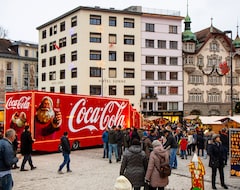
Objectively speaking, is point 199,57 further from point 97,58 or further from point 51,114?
point 51,114

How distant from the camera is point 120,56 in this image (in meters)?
53.7

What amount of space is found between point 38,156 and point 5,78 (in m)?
47.5

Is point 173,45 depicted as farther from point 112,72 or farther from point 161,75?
point 112,72

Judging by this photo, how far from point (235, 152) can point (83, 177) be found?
5708 millimetres

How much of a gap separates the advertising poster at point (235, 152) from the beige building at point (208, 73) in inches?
1806

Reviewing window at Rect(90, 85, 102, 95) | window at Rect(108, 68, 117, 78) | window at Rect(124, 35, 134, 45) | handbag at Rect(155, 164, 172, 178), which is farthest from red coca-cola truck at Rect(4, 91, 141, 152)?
window at Rect(124, 35, 134, 45)

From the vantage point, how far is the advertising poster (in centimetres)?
1201

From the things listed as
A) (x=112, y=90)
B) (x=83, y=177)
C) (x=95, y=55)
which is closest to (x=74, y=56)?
(x=95, y=55)

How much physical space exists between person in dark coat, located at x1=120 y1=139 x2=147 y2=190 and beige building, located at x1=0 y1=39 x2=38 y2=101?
59533 mm

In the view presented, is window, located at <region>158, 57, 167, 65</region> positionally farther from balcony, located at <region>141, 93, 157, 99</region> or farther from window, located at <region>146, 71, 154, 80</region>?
balcony, located at <region>141, 93, 157, 99</region>

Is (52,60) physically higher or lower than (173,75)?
higher

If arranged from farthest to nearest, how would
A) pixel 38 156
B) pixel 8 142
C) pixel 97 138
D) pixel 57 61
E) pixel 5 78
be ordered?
pixel 5 78
pixel 57 61
pixel 97 138
pixel 38 156
pixel 8 142

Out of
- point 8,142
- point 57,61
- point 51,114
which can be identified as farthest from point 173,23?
point 8,142

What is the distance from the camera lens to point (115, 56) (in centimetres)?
5359
